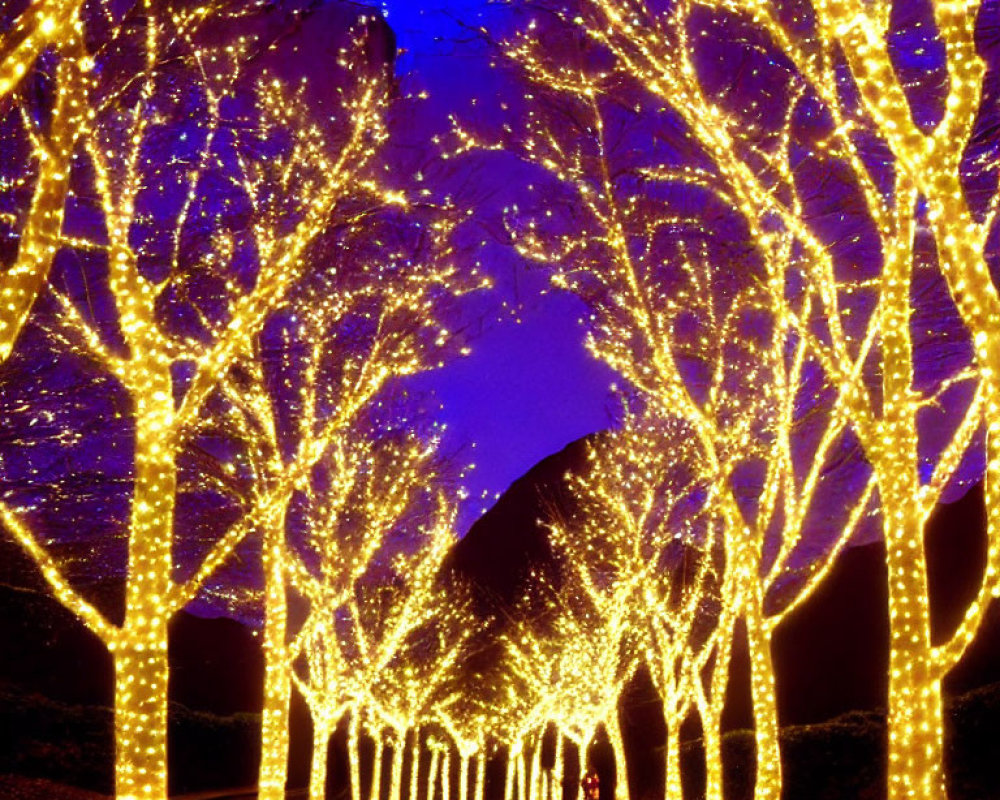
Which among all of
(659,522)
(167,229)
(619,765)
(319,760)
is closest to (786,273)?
(167,229)

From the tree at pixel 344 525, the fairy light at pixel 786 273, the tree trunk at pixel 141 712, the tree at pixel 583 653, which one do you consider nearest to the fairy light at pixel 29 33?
the fairy light at pixel 786 273

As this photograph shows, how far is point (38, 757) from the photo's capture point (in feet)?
73.5

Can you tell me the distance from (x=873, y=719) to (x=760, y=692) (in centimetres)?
1198

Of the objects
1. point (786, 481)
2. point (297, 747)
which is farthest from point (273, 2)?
point (297, 747)

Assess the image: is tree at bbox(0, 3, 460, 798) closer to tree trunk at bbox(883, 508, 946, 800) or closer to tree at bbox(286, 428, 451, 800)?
tree trunk at bbox(883, 508, 946, 800)

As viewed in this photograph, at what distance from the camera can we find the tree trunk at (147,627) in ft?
24.8

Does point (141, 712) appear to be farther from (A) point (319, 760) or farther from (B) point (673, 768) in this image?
(B) point (673, 768)

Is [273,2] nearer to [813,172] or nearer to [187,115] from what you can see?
[187,115]

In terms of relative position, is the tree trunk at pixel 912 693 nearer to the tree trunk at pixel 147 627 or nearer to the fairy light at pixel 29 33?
the tree trunk at pixel 147 627

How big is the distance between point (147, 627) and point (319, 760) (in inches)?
416

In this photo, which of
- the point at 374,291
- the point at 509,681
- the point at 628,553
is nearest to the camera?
the point at 374,291

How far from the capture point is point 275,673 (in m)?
12.9

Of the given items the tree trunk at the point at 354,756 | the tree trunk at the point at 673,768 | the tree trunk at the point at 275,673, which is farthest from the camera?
the tree trunk at the point at 354,756

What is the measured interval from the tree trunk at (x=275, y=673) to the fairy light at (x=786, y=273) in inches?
188
